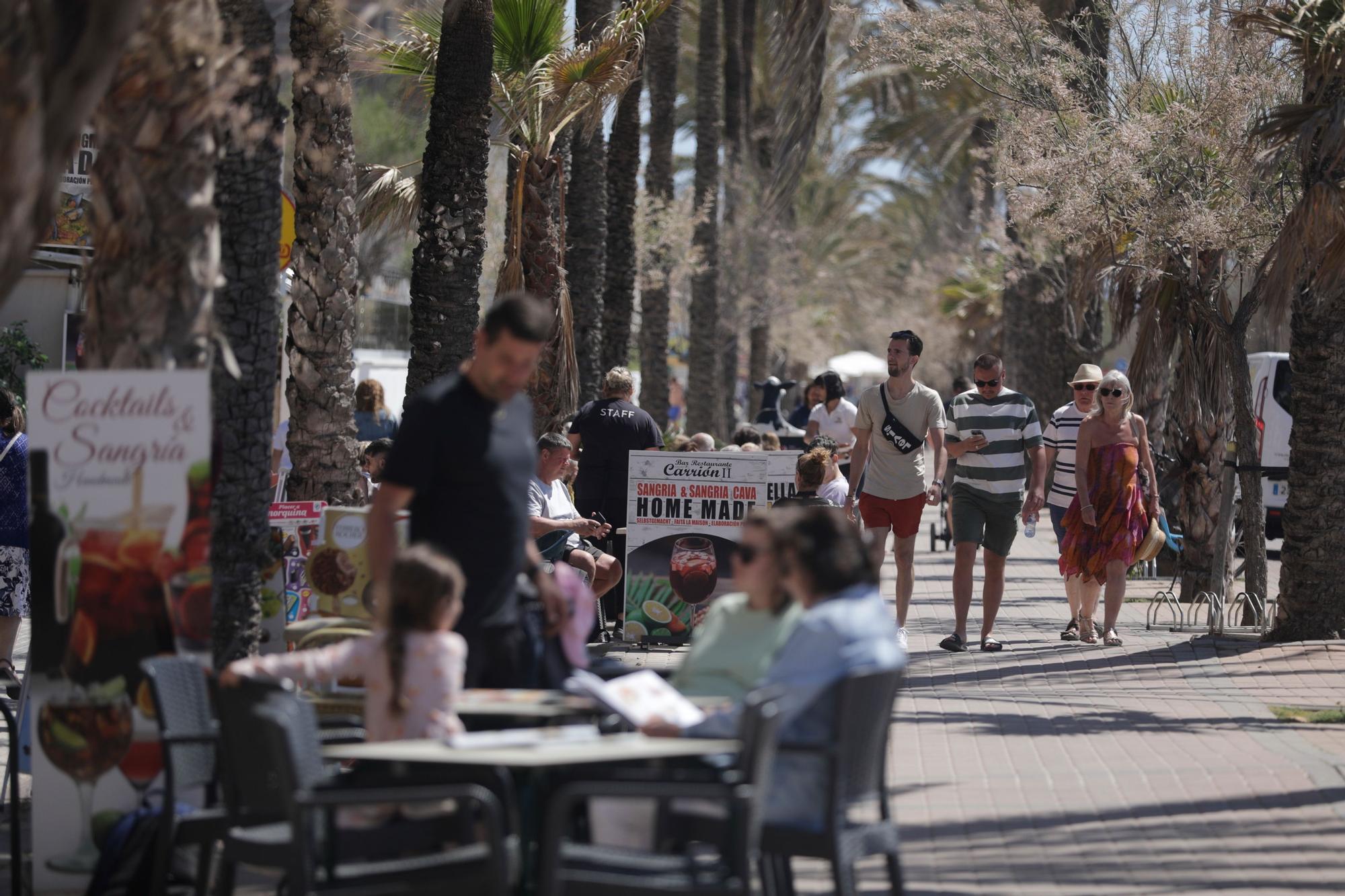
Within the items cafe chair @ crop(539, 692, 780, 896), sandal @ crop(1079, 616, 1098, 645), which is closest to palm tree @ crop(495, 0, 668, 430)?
sandal @ crop(1079, 616, 1098, 645)

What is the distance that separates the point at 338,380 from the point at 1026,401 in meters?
4.57

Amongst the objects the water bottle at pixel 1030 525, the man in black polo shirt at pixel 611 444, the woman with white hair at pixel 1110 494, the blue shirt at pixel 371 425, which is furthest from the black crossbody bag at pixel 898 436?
the blue shirt at pixel 371 425

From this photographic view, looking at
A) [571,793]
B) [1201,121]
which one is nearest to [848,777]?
[571,793]

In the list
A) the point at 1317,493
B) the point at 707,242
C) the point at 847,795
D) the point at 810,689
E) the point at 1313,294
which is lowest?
the point at 847,795

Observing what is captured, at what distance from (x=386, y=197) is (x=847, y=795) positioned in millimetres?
10348

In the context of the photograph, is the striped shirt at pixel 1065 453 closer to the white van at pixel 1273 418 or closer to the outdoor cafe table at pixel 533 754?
the white van at pixel 1273 418

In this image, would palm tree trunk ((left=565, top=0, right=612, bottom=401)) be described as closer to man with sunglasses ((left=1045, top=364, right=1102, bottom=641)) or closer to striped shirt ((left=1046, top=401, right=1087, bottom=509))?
man with sunglasses ((left=1045, top=364, right=1102, bottom=641))

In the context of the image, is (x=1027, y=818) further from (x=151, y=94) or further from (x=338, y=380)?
(x=338, y=380)

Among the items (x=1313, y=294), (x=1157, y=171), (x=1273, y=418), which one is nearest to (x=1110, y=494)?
(x=1313, y=294)

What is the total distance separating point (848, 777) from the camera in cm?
474

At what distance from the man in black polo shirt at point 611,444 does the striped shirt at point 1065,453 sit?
3.11 m

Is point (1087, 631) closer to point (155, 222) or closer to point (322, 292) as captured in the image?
point (322, 292)

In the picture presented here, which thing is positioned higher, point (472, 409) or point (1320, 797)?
point (472, 409)

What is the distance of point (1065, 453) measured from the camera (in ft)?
42.3
